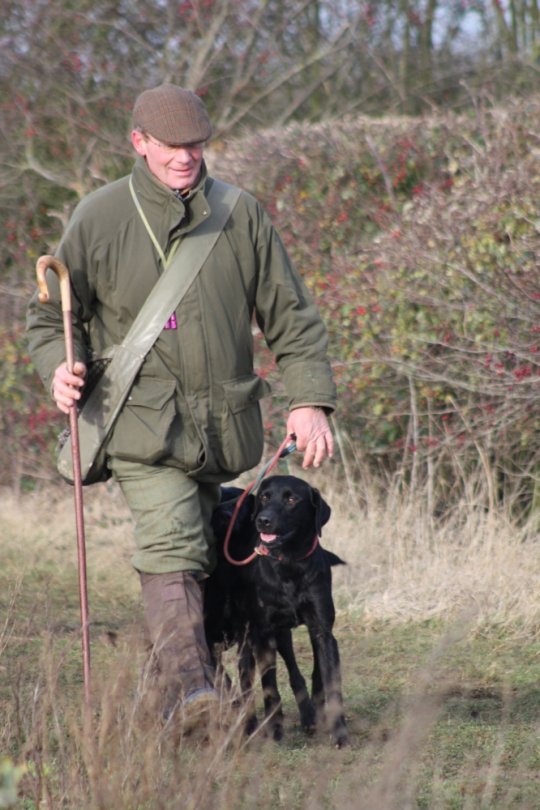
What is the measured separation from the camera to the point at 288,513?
15.7 feet

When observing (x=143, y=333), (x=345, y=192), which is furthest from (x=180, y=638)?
(x=345, y=192)

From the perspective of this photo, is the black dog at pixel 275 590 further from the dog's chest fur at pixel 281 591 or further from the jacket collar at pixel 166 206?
the jacket collar at pixel 166 206

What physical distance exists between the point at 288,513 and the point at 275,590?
283mm

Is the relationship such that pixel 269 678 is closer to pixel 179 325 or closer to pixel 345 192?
pixel 179 325

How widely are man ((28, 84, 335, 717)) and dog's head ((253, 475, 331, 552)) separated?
1.08ft

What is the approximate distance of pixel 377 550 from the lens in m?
7.56

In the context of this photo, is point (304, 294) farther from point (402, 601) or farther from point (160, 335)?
point (402, 601)

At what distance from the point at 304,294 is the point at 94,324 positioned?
73cm

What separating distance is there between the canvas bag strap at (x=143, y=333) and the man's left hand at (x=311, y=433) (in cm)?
57

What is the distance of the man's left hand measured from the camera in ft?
14.3

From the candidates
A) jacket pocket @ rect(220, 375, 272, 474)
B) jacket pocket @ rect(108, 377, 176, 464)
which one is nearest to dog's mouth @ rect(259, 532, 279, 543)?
jacket pocket @ rect(220, 375, 272, 474)

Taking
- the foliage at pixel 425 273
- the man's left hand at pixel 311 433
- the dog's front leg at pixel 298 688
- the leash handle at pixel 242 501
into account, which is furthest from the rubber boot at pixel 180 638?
the foliage at pixel 425 273

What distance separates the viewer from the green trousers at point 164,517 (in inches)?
169

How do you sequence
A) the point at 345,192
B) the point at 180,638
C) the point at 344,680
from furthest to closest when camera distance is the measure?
the point at 345,192 < the point at 344,680 < the point at 180,638
